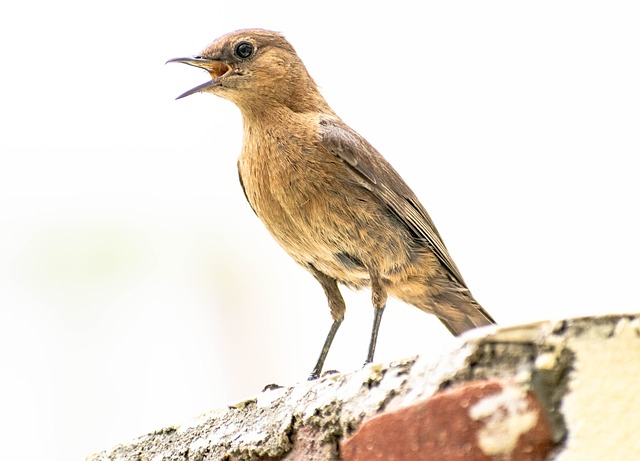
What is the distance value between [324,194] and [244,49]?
868 mm

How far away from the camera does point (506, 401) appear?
4.59 ft

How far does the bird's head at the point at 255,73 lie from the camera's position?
3807 millimetres

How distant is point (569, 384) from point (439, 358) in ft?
0.93

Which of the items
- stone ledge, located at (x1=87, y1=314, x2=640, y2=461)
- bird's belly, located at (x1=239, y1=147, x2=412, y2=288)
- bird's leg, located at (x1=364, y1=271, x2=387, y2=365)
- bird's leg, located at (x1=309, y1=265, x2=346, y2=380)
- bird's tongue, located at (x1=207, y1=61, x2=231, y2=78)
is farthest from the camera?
bird's tongue, located at (x1=207, y1=61, x2=231, y2=78)

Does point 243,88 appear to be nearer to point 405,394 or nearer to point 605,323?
point 405,394

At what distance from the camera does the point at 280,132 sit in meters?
3.60

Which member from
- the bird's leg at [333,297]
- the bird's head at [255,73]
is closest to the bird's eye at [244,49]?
the bird's head at [255,73]

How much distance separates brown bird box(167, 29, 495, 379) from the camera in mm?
3449

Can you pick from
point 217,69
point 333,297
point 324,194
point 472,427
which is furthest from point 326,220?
point 472,427

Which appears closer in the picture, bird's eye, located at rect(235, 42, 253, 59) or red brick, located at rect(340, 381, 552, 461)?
red brick, located at rect(340, 381, 552, 461)

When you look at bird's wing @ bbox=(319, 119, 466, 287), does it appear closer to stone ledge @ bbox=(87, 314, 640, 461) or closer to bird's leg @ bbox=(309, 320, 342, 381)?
bird's leg @ bbox=(309, 320, 342, 381)

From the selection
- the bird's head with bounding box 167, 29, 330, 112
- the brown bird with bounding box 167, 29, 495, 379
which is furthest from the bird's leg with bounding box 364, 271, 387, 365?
the bird's head with bounding box 167, 29, 330, 112

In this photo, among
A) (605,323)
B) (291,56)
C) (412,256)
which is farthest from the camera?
(291,56)

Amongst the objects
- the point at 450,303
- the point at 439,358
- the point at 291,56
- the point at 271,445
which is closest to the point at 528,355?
the point at 439,358
